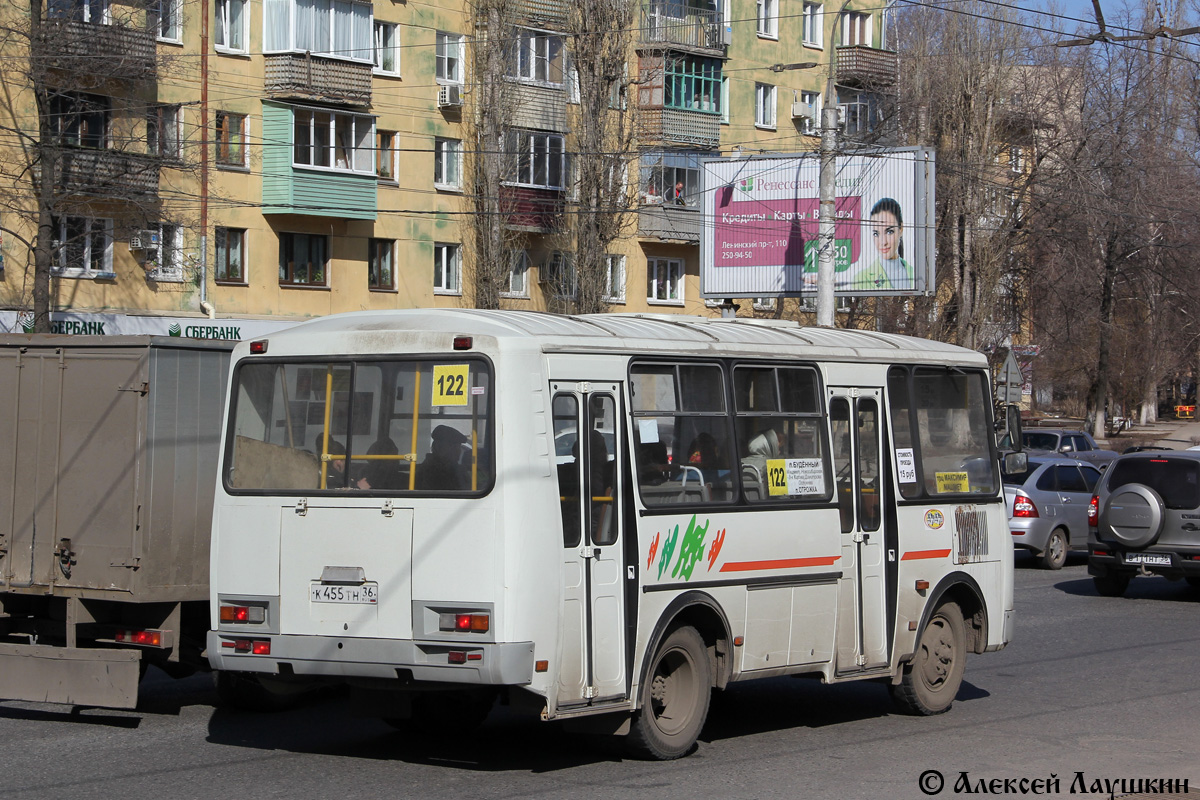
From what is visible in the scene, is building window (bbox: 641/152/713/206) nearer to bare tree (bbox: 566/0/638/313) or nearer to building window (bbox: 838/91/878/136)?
bare tree (bbox: 566/0/638/313)

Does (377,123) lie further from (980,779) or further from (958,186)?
(980,779)

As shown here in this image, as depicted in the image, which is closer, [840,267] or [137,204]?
[137,204]

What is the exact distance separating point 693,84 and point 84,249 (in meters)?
22.2

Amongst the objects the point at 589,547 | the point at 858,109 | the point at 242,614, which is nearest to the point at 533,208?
the point at 858,109

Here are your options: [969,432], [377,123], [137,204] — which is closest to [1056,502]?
[969,432]

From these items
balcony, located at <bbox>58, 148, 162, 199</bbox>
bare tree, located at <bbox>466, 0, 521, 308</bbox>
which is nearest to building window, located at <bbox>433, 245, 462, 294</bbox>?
bare tree, located at <bbox>466, 0, 521, 308</bbox>

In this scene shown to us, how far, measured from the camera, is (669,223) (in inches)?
1837

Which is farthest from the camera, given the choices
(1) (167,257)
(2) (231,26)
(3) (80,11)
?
(2) (231,26)

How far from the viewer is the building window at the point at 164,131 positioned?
109 ft

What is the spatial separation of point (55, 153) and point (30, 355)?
22556 mm

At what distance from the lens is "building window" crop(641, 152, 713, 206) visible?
46.0 metres

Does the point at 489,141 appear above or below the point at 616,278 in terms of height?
above

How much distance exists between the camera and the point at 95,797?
23.4ft

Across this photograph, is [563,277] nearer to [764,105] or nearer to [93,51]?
[764,105]
